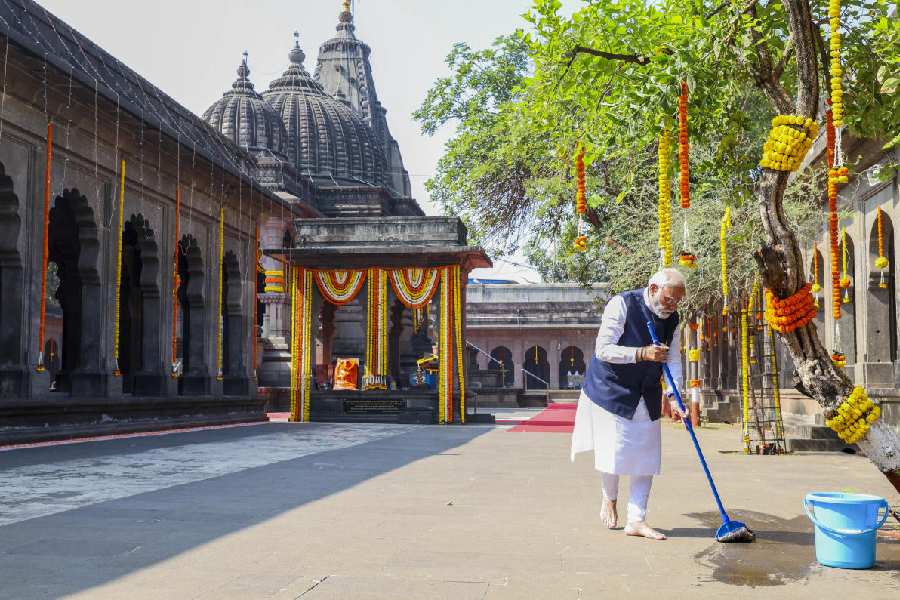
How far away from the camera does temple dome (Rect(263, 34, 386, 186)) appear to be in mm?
43406

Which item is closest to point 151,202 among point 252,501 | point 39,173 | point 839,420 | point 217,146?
point 39,173

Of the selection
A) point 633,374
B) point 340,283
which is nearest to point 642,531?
point 633,374

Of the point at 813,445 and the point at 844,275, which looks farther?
the point at 844,275

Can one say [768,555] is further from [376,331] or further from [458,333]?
[376,331]

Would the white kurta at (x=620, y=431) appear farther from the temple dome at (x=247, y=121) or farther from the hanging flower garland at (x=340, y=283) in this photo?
the temple dome at (x=247, y=121)

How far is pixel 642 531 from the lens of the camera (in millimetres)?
5910

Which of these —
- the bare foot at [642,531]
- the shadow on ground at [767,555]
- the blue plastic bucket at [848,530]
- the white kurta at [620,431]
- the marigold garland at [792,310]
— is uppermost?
the marigold garland at [792,310]

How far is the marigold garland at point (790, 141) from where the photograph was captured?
20.2 ft

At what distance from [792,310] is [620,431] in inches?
54.5

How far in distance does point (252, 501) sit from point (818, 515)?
13.8ft

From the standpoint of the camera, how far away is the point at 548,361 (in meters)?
52.8

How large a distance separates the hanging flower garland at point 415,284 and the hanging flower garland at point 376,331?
375mm

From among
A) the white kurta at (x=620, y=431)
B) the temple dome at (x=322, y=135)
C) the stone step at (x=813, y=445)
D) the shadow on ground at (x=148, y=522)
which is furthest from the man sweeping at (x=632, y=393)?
the temple dome at (x=322, y=135)

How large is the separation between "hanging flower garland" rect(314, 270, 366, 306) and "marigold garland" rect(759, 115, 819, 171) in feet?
56.9
